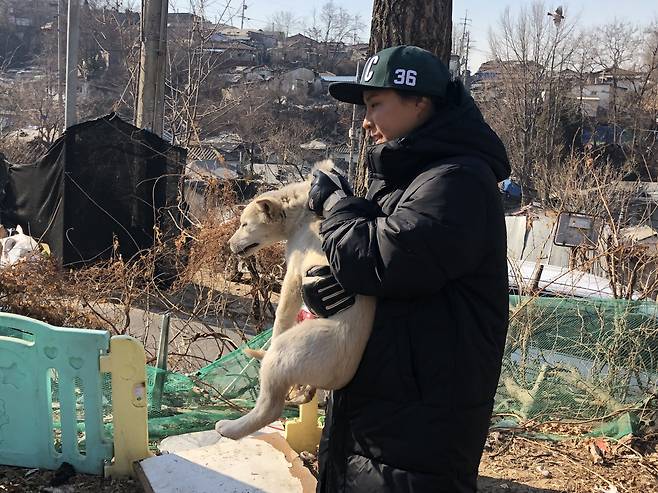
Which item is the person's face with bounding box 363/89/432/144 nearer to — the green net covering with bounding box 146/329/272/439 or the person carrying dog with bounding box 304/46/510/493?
the person carrying dog with bounding box 304/46/510/493

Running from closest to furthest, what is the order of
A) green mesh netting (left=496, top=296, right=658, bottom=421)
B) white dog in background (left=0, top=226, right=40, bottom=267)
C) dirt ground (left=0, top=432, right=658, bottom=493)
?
dirt ground (left=0, top=432, right=658, bottom=493) → green mesh netting (left=496, top=296, right=658, bottom=421) → white dog in background (left=0, top=226, right=40, bottom=267)

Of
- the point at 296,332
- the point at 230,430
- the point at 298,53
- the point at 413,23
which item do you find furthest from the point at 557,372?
the point at 298,53

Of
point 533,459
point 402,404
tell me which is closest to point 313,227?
point 402,404

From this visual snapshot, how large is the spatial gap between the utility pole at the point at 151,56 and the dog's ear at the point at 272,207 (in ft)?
27.8

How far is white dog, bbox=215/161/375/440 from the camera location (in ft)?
6.79

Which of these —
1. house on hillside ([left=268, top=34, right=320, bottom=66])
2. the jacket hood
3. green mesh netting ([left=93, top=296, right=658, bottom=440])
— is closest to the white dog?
the jacket hood

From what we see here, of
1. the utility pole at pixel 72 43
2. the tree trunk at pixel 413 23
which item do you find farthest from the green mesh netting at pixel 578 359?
the utility pole at pixel 72 43

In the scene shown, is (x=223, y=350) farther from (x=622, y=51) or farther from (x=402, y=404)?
(x=622, y=51)

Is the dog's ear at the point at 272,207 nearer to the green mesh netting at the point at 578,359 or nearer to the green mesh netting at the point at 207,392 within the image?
the green mesh netting at the point at 207,392

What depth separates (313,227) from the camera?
2934mm

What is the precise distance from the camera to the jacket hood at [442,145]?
1934mm

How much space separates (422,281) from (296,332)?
2.02 ft

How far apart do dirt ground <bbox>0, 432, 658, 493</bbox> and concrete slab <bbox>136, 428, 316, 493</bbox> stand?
0.91 feet

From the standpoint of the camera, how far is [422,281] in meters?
1.80
